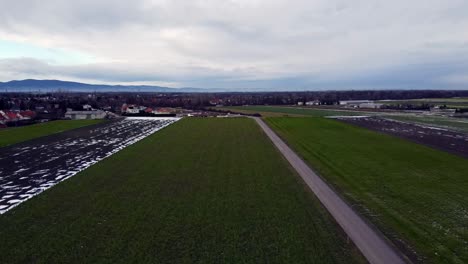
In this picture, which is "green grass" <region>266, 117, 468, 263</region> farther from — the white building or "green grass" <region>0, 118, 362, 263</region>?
the white building

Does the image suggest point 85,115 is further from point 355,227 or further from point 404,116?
point 355,227

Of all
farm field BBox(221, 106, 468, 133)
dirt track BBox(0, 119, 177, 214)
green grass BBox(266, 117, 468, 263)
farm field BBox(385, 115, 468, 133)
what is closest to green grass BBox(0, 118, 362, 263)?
dirt track BBox(0, 119, 177, 214)

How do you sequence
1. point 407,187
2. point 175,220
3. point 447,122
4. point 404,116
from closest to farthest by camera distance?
1. point 175,220
2. point 407,187
3. point 447,122
4. point 404,116

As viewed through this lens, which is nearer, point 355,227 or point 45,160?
point 355,227

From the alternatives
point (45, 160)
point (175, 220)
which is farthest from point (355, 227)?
point (45, 160)

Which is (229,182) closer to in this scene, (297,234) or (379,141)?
(297,234)

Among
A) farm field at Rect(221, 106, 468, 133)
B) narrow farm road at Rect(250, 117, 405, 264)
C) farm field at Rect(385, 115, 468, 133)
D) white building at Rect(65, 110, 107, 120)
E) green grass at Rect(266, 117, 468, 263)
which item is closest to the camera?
narrow farm road at Rect(250, 117, 405, 264)

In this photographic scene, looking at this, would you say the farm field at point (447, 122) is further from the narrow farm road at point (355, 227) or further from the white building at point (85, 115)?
the white building at point (85, 115)
